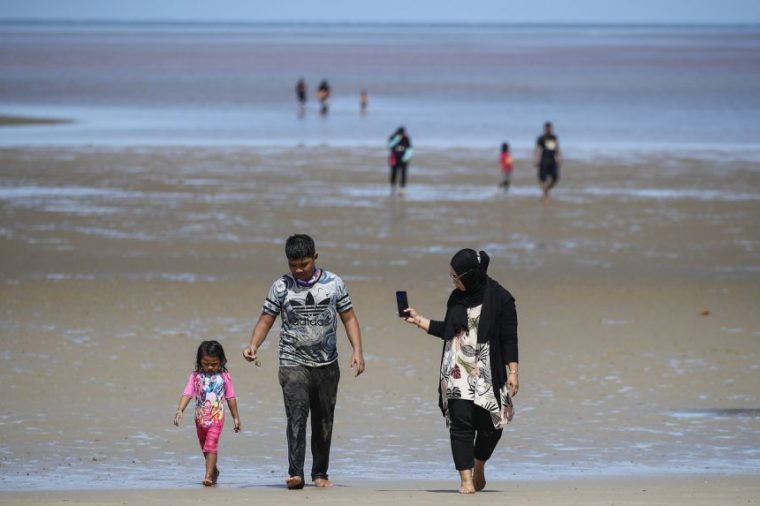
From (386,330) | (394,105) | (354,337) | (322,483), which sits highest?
(394,105)

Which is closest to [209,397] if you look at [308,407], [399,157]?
[308,407]

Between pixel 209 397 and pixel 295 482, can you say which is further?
pixel 209 397

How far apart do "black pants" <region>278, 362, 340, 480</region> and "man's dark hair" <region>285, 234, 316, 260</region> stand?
66cm

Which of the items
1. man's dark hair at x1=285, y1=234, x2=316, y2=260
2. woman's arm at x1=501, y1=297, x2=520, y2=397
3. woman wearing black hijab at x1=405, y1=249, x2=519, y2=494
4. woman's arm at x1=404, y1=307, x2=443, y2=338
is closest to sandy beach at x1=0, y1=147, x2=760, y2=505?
woman wearing black hijab at x1=405, y1=249, x2=519, y2=494

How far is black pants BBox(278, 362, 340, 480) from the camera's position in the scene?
833 centimetres

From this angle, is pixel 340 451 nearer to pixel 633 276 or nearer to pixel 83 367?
pixel 83 367

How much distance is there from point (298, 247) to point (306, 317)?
0.42 meters

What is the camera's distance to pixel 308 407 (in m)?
8.44

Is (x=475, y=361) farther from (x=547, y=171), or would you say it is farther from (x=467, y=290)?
(x=547, y=171)

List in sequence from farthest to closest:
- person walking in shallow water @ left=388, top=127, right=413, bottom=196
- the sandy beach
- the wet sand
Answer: person walking in shallow water @ left=388, top=127, right=413, bottom=196 < the sandy beach < the wet sand

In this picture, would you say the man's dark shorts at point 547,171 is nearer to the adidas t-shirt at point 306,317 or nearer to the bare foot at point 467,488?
the adidas t-shirt at point 306,317

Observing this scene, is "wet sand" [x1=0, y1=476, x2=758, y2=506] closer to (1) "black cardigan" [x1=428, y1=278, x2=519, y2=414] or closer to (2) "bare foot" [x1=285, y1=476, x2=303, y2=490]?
(2) "bare foot" [x1=285, y1=476, x2=303, y2=490]

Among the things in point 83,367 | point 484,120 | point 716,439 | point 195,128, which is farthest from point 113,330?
point 484,120

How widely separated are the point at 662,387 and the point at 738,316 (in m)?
3.60
